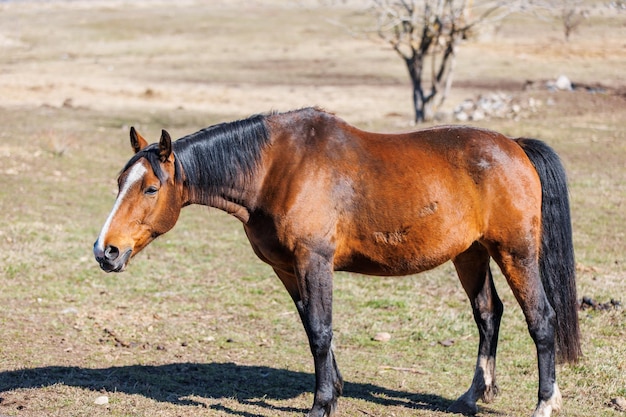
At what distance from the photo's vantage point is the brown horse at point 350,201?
5.26 m

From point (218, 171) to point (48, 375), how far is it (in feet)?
7.30

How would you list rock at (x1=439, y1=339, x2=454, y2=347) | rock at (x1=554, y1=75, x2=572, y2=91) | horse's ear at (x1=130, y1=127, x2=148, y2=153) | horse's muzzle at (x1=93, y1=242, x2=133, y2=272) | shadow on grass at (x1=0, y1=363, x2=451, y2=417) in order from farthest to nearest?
rock at (x1=554, y1=75, x2=572, y2=91) → rock at (x1=439, y1=339, x2=454, y2=347) → shadow on grass at (x1=0, y1=363, x2=451, y2=417) → horse's ear at (x1=130, y1=127, x2=148, y2=153) → horse's muzzle at (x1=93, y1=242, x2=133, y2=272)

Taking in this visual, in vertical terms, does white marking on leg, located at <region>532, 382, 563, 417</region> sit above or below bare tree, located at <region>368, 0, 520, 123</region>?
below

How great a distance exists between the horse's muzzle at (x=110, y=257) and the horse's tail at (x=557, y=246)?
9.52ft

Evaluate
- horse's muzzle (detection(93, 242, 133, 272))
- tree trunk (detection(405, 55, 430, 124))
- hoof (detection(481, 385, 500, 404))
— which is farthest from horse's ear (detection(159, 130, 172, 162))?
tree trunk (detection(405, 55, 430, 124))

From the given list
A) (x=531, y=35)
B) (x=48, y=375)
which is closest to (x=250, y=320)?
(x=48, y=375)

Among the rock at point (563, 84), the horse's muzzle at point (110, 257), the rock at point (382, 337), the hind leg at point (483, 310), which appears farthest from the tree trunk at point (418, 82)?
Answer: the horse's muzzle at point (110, 257)

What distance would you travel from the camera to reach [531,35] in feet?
151

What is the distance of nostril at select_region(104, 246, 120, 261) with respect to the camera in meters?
4.93

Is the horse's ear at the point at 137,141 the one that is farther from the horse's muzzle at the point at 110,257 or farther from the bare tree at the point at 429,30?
the bare tree at the point at 429,30

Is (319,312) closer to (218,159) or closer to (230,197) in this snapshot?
(230,197)

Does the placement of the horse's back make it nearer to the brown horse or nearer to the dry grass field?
the brown horse

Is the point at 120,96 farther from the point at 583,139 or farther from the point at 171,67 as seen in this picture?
the point at 583,139

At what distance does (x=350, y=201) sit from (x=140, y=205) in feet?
4.51
